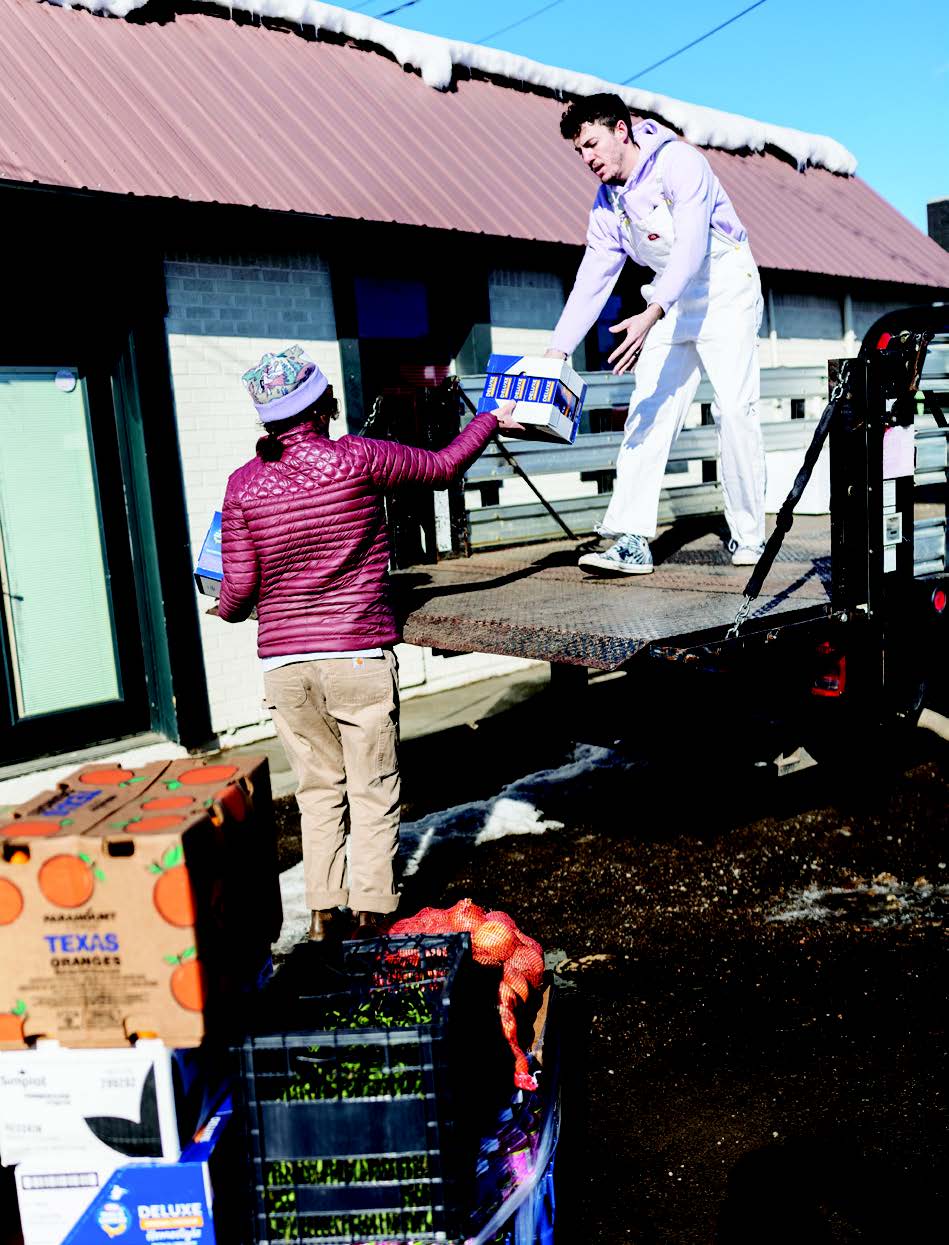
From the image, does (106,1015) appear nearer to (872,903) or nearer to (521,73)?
(872,903)

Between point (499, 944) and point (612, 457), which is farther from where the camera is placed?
point (612, 457)

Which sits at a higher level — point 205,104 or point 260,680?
point 205,104

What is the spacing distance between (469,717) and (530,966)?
5.40 meters

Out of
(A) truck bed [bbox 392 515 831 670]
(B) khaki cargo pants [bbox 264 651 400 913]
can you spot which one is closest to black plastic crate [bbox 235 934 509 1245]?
(A) truck bed [bbox 392 515 831 670]

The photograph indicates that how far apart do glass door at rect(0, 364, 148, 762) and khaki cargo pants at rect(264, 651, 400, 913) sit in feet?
11.7

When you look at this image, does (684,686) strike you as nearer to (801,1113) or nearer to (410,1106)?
(801,1113)

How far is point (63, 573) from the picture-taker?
24.2ft

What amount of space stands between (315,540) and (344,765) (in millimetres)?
902

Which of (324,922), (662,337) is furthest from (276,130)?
(324,922)

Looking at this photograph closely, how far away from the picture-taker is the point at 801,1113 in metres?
3.34

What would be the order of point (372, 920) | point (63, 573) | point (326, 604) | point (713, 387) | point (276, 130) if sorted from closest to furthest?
point (326, 604) < point (372, 920) < point (713, 387) < point (63, 573) < point (276, 130)

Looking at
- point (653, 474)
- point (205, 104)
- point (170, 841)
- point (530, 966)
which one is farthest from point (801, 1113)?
→ point (205, 104)

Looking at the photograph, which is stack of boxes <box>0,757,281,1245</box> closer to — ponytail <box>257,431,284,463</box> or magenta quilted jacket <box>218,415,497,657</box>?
magenta quilted jacket <box>218,415,497,657</box>

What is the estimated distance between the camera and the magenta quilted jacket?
3.87 m
